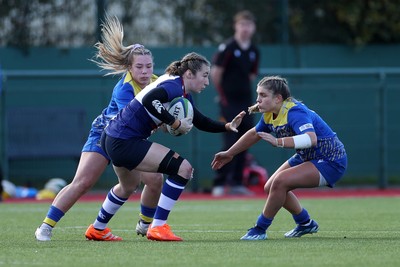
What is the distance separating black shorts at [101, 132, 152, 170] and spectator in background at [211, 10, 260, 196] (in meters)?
6.49

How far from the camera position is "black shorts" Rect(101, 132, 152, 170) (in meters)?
7.55

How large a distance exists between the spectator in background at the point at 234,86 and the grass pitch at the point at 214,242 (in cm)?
253

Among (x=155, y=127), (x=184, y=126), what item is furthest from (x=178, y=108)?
(x=155, y=127)

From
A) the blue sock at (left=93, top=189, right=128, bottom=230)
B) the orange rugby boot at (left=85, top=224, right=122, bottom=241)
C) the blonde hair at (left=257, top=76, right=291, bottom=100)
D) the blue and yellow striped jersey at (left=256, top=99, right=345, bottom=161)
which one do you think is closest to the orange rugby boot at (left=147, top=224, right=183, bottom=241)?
the orange rugby boot at (left=85, top=224, right=122, bottom=241)

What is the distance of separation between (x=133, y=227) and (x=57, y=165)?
603 cm

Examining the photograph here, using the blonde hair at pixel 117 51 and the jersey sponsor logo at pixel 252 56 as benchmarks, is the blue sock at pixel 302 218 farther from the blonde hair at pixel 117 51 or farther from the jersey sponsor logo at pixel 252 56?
the jersey sponsor logo at pixel 252 56

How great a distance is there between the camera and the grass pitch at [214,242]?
627 cm

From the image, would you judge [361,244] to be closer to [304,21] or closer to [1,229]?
[1,229]

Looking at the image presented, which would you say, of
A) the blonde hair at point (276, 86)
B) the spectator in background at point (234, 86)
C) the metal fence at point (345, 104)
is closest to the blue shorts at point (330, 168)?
the blonde hair at point (276, 86)

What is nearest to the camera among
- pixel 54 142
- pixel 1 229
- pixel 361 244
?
pixel 361 244

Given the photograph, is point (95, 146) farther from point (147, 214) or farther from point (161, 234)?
point (161, 234)

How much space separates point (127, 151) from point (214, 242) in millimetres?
986

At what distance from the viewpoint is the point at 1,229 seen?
8.95 meters

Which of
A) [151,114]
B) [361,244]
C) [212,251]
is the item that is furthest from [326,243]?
[151,114]
